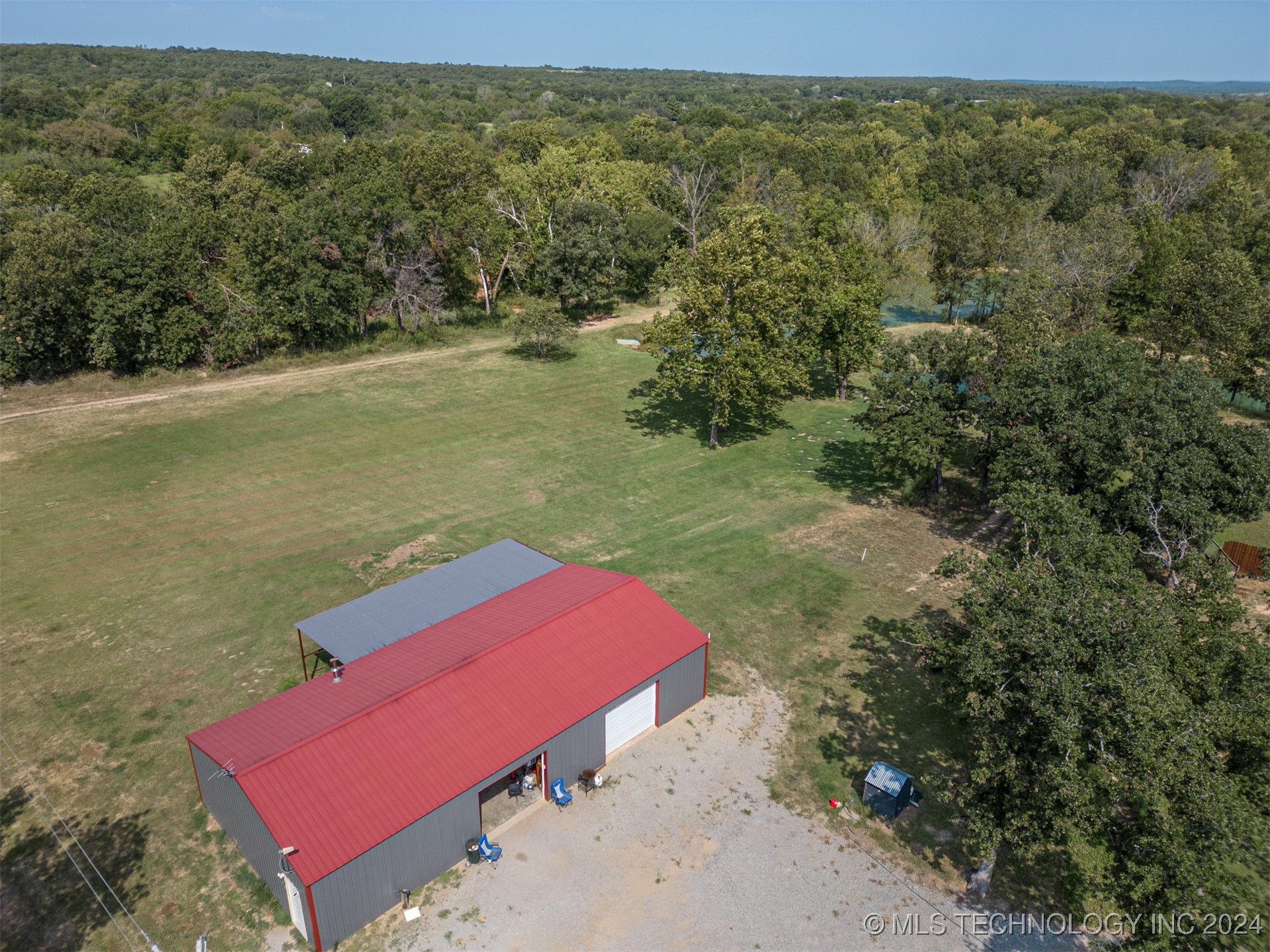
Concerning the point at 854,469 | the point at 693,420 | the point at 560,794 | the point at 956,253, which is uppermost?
the point at 956,253

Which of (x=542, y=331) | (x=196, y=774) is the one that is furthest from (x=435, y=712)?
(x=542, y=331)

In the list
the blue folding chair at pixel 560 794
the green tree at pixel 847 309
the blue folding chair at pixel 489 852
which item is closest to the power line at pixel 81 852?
the blue folding chair at pixel 489 852

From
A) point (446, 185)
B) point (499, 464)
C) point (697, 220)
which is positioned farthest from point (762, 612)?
point (697, 220)

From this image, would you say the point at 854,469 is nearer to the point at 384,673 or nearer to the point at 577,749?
the point at 577,749

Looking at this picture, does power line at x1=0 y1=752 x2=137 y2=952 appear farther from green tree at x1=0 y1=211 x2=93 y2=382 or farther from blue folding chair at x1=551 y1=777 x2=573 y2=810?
green tree at x1=0 y1=211 x2=93 y2=382

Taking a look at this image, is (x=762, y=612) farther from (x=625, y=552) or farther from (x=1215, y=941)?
(x=1215, y=941)

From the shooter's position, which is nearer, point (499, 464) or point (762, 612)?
point (762, 612)
